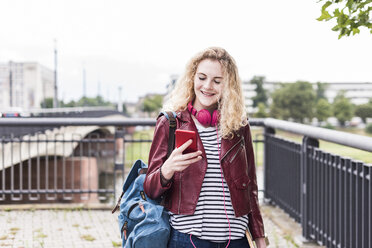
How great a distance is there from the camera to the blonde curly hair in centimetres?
215

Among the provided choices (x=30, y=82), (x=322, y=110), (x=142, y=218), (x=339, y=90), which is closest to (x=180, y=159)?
(x=142, y=218)

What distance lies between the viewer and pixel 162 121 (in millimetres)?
2176

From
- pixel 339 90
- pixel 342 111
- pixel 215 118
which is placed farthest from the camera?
pixel 339 90

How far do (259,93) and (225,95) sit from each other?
12247 cm

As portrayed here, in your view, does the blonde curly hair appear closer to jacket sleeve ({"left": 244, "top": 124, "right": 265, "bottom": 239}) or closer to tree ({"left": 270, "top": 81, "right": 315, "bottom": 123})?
jacket sleeve ({"left": 244, "top": 124, "right": 265, "bottom": 239})

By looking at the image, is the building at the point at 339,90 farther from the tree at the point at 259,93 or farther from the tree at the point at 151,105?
the tree at the point at 151,105

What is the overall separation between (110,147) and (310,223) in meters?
34.8

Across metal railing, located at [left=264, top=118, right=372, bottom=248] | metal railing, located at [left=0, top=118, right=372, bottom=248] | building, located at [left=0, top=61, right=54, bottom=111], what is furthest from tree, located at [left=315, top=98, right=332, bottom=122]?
metal railing, located at [left=264, top=118, right=372, bottom=248]

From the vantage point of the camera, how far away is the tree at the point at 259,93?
12200 centimetres

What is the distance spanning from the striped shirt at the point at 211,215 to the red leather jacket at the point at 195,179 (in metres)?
0.03

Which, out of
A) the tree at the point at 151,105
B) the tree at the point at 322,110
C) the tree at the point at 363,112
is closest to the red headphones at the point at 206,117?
the tree at the point at 322,110

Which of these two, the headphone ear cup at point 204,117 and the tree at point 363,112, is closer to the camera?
the headphone ear cup at point 204,117

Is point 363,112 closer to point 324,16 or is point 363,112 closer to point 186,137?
point 324,16

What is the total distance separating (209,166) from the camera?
209 cm
